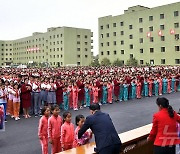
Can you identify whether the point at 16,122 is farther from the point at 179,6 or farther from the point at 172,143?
the point at 179,6

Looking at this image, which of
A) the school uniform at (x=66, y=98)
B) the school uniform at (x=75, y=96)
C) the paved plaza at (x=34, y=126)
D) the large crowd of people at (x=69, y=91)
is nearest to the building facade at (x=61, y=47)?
the large crowd of people at (x=69, y=91)

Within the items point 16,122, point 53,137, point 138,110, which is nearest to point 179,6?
point 138,110

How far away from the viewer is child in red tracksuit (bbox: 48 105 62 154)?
6.10 m

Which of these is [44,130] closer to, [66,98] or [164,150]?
[164,150]

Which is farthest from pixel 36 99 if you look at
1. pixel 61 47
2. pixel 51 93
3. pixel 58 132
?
pixel 61 47

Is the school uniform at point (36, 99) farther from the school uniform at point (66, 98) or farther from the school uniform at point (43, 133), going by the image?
the school uniform at point (43, 133)

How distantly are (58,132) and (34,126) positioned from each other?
3949mm

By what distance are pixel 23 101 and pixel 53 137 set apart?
591cm

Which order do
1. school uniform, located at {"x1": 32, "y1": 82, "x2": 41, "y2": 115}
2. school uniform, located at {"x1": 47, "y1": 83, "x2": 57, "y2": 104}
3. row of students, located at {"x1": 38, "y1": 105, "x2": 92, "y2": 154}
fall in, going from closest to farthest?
1. row of students, located at {"x1": 38, "y1": 105, "x2": 92, "y2": 154}
2. school uniform, located at {"x1": 32, "y1": 82, "x2": 41, "y2": 115}
3. school uniform, located at {"x1": 47, "y1": 83, "x2": 57, "y2": 104}

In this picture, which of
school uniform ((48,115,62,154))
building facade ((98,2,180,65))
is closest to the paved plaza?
school uniform ((48,115,62,154))

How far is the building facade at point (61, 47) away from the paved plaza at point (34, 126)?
62246 millimetres

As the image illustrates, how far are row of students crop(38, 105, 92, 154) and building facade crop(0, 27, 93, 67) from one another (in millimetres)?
68555

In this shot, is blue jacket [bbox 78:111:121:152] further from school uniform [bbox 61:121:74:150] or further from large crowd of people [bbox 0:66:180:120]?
large crowd of people [bbox 0:66:180:120]

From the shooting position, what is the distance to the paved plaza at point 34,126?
7465mm
